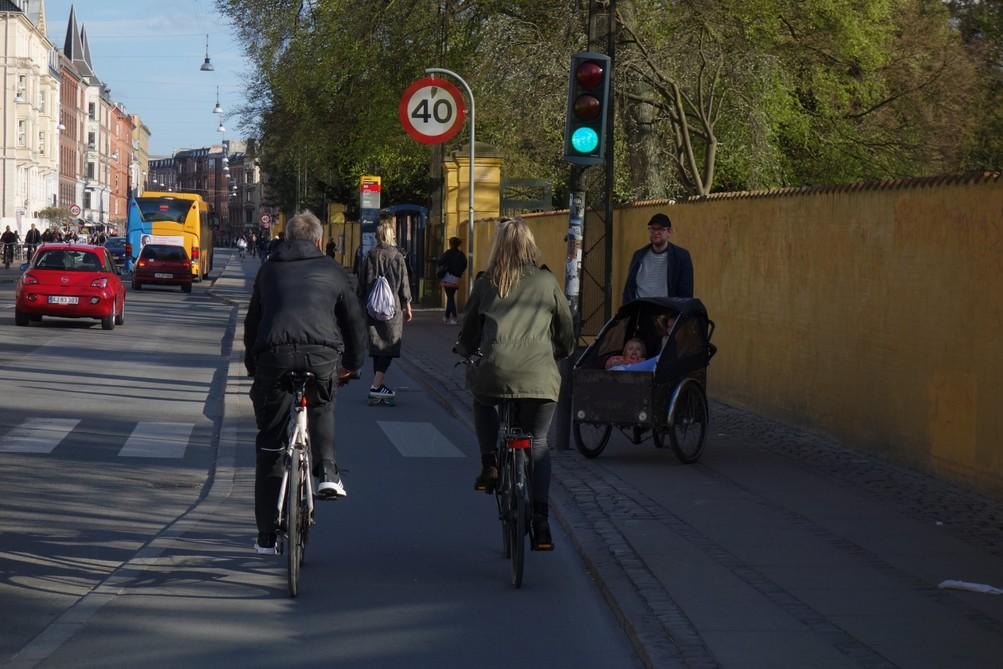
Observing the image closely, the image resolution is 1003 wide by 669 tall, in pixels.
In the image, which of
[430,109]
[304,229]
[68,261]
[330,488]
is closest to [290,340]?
[304,229]

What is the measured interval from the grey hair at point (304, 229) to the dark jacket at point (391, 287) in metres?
7.96

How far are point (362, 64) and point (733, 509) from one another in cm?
2600

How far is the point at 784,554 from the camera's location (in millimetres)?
7945

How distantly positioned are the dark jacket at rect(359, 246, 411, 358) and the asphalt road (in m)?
0.83

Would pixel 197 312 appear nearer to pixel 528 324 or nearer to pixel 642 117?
pixel 642 117

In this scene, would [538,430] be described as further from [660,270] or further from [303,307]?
[660,270]

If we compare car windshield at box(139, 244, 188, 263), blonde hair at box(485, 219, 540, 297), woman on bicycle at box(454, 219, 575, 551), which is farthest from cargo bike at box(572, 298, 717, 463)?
car windshield at box(139, 244, 188, 263)

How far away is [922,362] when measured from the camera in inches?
441

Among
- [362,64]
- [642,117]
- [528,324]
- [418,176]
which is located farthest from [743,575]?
[418,176]

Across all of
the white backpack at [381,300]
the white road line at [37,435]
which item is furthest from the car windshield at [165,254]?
the white road line at [37,435]

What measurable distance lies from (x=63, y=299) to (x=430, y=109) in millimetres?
8369

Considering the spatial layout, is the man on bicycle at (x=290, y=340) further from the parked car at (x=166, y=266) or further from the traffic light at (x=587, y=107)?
the parked car at (x=166, y=266)

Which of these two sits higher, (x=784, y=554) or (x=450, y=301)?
(x=450, y=301)

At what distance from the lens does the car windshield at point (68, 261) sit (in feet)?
94.4
